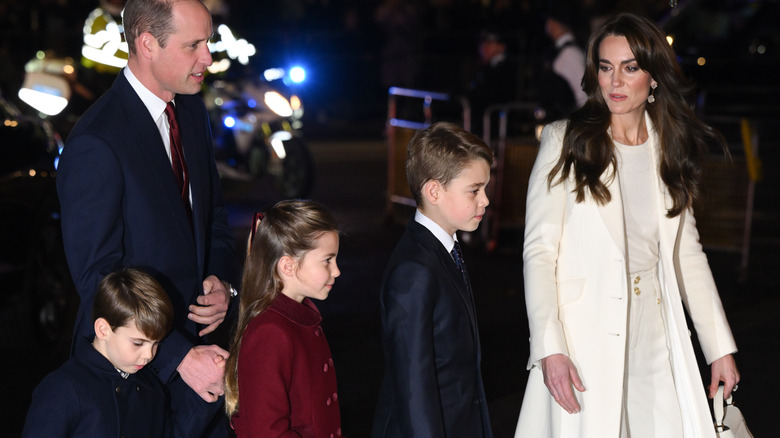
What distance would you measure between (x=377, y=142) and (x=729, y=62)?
22.4ft

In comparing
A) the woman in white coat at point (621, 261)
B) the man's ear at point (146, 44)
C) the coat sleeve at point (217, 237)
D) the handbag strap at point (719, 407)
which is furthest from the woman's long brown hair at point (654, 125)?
the man's ear at point (146, 44)

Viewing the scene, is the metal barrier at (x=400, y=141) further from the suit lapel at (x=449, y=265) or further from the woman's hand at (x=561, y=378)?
the suit lapel at (x=449, y=265)

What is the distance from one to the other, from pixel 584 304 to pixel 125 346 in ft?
5.13

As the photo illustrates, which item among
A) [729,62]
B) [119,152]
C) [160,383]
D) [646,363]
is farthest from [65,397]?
[729,62]

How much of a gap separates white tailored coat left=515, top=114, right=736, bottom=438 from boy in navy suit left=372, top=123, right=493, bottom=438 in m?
0.38

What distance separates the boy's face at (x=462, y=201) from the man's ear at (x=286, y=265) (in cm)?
49

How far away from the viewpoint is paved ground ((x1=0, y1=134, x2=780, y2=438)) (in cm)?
632

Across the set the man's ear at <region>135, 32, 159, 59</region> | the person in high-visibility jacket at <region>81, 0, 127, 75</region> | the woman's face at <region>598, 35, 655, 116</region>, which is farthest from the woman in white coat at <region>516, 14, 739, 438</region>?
the person in high-visibility jacket at <region>81, 0, 127, 75</region>

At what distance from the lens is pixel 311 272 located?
347cm

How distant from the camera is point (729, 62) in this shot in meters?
21.0

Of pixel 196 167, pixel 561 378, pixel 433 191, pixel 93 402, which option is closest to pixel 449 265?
pixel 433 191

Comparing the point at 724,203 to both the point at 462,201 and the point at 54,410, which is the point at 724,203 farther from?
the point at 54,410

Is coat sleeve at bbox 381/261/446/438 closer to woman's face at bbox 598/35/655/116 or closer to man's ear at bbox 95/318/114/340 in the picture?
man's ear at bbox 95/318/114/340

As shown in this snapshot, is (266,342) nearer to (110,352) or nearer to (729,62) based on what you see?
(110,352)
